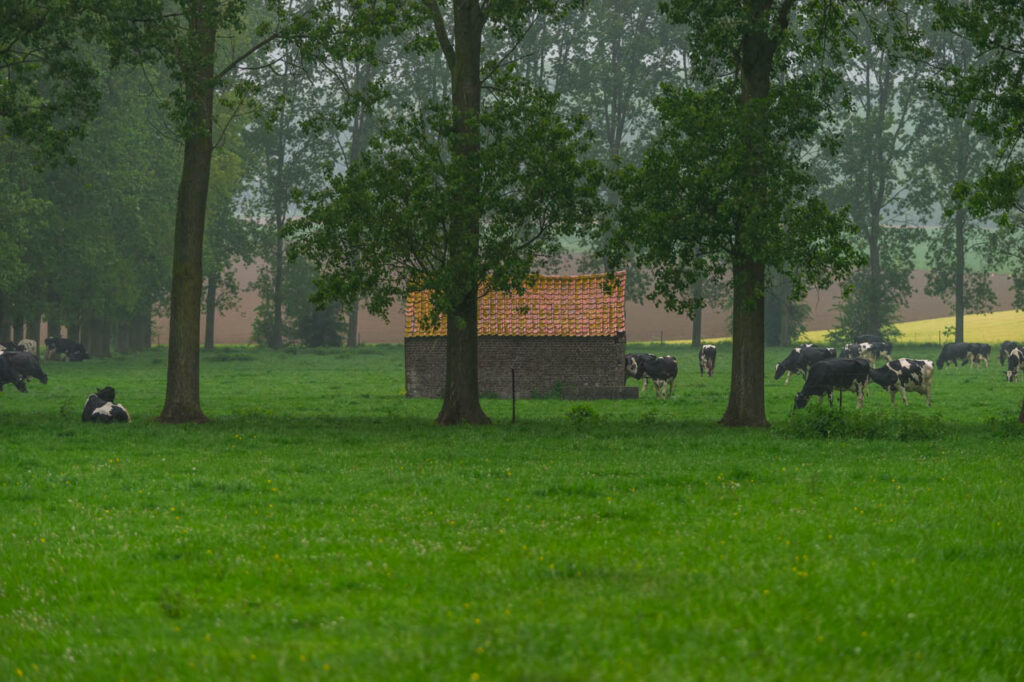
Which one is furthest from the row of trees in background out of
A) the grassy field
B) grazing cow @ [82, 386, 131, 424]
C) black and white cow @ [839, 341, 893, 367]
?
black and white cow @ [839, 341, 893, 367]

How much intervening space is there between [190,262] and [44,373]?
21.1m

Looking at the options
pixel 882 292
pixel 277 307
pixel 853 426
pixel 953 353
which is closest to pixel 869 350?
pixel 953 353

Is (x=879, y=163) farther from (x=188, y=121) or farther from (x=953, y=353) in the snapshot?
(x=188, y=121)

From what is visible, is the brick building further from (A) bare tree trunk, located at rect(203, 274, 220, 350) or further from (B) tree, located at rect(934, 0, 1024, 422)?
(A) bare tree trunk, located at rect(203, 274, 220, 350)

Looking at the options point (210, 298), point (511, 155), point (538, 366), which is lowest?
point (538, 366)

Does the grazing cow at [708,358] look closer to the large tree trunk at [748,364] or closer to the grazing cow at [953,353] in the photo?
the grazing cow at [953,353]

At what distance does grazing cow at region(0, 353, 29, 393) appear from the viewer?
138 feet

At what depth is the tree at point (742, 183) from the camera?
2619 cm

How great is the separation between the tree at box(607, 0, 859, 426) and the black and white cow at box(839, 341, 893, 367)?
2893 cm

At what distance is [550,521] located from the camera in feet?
47.3

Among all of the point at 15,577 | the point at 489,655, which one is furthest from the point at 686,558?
the point at 15,577

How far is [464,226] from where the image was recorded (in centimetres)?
2741

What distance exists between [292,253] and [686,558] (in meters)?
17.6

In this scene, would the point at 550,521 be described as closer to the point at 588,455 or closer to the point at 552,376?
the point at 588,455
